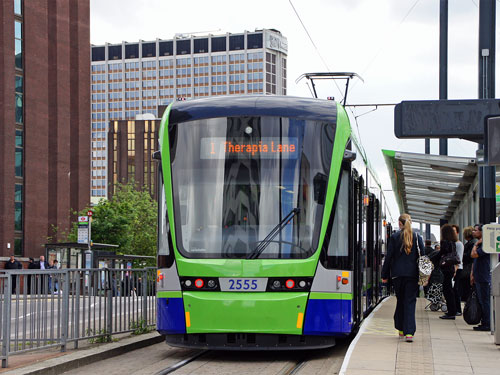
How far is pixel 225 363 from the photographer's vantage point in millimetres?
10898

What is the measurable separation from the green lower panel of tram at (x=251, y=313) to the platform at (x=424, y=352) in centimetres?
80

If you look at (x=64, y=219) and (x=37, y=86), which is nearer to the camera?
(x=37, y=86)

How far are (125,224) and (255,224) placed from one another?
4848 centimetres

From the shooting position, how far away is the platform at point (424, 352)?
369 inches

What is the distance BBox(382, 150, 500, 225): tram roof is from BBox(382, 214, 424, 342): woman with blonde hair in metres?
8.36

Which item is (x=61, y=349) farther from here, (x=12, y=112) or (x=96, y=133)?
(x=96, y=133)

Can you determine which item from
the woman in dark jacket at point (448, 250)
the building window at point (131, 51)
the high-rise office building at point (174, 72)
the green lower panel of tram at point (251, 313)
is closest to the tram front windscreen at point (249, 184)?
the green lower panel of tram at point (251, 313)

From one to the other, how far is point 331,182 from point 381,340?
2287mm

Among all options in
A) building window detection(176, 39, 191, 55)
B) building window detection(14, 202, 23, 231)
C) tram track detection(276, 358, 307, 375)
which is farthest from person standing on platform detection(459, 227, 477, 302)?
building window detection(176, 39, 191, 55)

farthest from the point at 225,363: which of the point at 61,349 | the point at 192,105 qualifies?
the point at 192,105

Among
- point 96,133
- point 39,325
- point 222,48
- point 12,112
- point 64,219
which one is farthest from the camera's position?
point 96,133

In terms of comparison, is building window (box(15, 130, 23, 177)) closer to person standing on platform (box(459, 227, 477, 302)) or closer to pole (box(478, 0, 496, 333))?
pole (box(478, 0, 496, 333))

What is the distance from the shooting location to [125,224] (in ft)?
193

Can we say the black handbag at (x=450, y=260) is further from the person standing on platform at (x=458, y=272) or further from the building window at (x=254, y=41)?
the building window at (x=254, y=41)
